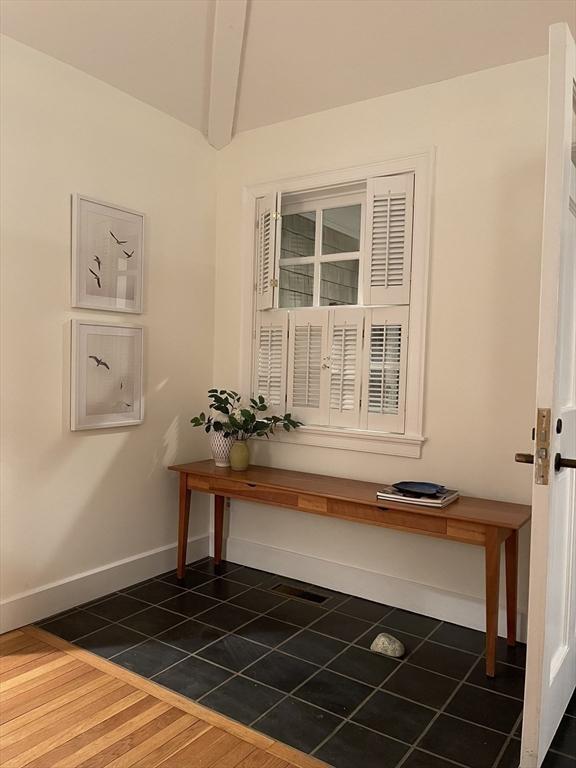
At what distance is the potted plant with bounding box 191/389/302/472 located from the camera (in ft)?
11.1

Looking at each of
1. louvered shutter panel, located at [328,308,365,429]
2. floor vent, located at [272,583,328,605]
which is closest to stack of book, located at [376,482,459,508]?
louvered shutter panel, located at [328,308,365,429]

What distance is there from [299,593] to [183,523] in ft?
2.42

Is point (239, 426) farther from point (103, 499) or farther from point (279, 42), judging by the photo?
point (279, 42)

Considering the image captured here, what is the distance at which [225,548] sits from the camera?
3.77 m

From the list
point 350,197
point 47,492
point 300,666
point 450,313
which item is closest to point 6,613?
point 47,492

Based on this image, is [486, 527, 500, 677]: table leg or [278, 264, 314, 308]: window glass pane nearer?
[486, 527, 500, 677]: table leg

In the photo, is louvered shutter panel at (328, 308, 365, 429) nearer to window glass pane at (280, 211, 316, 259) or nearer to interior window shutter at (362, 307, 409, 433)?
interior window shutter at (362, 307, 409, 433)

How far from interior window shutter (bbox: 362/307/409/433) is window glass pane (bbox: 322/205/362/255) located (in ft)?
1.42

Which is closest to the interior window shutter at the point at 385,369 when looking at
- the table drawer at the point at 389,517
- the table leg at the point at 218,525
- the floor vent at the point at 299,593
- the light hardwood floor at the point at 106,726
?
the table drawer at the point at 389,517

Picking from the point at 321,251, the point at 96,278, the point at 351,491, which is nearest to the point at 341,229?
the point at 321,251

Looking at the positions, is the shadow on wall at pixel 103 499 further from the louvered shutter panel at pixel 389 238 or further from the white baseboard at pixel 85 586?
the louvered shutter panel at pixel 389 238

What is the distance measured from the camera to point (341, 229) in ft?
11.2

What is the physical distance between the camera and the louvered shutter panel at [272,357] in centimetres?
354

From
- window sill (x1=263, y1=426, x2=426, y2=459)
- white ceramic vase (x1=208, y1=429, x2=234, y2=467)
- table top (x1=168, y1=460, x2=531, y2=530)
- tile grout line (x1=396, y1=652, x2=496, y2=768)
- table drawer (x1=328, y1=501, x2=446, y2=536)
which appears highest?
window sill (x1=263, y1=426, x2=426, y2=459)
